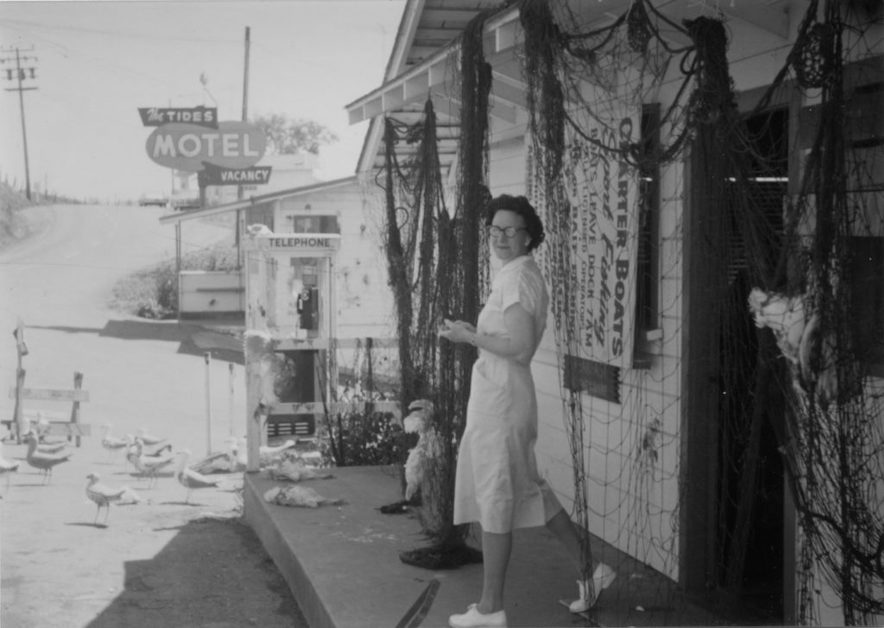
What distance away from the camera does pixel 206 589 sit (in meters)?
7.23

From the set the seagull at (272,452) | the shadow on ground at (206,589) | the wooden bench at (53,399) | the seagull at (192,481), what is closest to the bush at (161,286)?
the wooden bench at (53,399)

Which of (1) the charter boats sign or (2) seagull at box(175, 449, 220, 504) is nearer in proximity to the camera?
(1) the charter boats sign

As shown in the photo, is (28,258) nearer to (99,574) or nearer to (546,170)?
(99,574)

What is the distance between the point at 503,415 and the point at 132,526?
5.50m

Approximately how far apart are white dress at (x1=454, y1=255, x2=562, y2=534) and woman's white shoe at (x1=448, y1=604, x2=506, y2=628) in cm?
36

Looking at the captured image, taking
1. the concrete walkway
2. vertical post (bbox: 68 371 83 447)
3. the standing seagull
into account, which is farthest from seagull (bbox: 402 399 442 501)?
vertical post (bbox: 68 371 83 447)

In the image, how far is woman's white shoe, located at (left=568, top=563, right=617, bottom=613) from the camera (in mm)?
5199

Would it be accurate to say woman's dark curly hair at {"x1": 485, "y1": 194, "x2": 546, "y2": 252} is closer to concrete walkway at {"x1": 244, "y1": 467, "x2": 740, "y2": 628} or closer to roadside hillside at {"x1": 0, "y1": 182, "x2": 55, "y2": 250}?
concrete walkway at {"x1": 244, "y1": 467, "x2": 740, "y2": 628}

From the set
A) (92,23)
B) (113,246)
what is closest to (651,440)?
(92,23)

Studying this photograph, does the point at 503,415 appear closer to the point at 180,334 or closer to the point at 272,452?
the point at 272,452

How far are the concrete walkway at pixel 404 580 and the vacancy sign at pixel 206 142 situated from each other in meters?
23.8

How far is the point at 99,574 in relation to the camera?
303 inches

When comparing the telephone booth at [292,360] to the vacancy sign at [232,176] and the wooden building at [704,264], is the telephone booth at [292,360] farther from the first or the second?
the vacancy sign at [232,176]

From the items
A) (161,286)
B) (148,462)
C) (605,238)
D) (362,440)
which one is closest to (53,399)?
(148,462)
